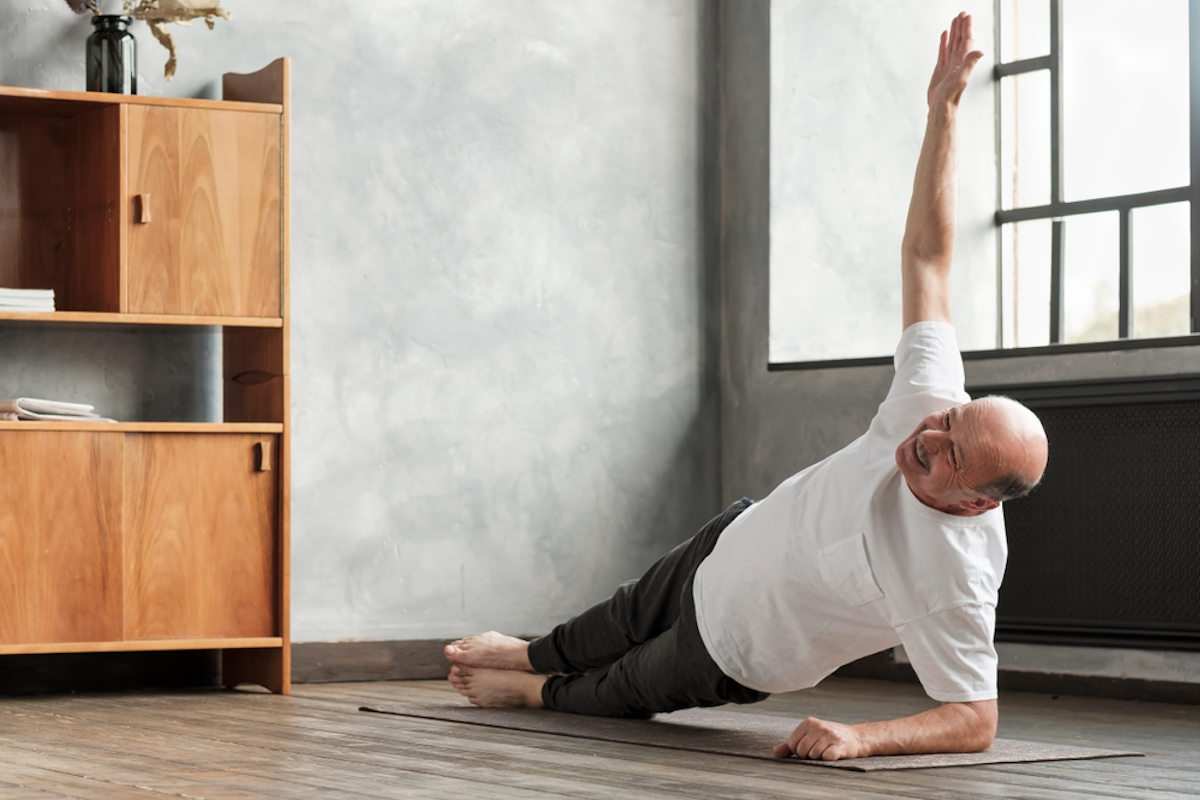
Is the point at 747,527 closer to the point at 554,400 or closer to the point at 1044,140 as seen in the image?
the point at 554,400

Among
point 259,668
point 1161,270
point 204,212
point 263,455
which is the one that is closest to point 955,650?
point 263,455

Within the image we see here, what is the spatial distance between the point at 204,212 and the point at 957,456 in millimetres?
2251

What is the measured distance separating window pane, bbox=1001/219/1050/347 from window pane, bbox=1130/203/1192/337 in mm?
313

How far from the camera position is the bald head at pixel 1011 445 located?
2.30 metres

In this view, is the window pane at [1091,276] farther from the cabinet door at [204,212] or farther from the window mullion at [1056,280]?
the cabinet door at [204,212]

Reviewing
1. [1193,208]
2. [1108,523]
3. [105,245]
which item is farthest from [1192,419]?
[105,245]

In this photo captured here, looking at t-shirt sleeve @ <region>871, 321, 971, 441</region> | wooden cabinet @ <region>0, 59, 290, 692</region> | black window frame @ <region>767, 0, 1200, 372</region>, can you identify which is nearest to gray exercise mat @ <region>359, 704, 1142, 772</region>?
t-shirt sleeve @ <region>871, 321, 971, 441</region>

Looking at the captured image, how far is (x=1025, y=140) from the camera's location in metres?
4.98

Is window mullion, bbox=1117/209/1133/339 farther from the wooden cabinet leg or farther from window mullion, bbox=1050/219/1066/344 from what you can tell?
the wooden cabinet leg

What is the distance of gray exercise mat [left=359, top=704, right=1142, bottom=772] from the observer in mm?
2561

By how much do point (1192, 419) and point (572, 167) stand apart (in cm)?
201

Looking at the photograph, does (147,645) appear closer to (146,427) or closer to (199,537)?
(199,537)

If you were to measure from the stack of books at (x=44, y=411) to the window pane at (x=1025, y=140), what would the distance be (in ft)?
9.66

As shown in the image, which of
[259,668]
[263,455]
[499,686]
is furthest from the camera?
[259,668]
